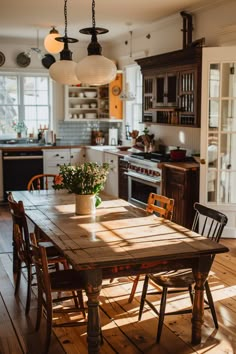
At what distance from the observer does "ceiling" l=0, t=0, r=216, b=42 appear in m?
6.04

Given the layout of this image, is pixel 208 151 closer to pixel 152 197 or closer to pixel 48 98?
pixel 152 197

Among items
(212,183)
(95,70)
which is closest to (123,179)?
(212,183)

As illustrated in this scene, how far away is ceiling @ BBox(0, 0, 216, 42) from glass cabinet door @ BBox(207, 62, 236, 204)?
0.96 meters

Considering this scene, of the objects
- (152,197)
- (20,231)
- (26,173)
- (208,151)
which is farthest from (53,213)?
(26,173)

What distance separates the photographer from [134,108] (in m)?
8.70

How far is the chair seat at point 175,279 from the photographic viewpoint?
11.0ft

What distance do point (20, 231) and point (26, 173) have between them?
482 centimetres

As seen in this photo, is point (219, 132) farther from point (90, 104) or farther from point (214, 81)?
point (90, 104)

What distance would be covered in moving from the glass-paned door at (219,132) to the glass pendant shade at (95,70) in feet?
7.88

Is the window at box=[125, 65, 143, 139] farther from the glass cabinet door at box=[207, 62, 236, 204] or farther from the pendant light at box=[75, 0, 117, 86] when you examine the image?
the pendant light at box=[75, 0, 117, 86]

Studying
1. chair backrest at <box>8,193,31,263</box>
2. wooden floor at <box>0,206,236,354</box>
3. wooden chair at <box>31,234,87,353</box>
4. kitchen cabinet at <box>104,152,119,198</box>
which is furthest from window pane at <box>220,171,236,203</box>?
wooden chair at <box>31,234,87,353</box>

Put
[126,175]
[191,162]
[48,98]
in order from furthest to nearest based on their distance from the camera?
[48,98]
[126,175]
[191,162]

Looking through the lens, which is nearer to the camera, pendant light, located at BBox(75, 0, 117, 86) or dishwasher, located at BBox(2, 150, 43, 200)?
pendant light, located at BBox(75, 0, 117, 86)

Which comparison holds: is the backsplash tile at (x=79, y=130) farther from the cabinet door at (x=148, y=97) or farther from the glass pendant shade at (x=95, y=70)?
the glass pendant shade at (x=95, y=70)
